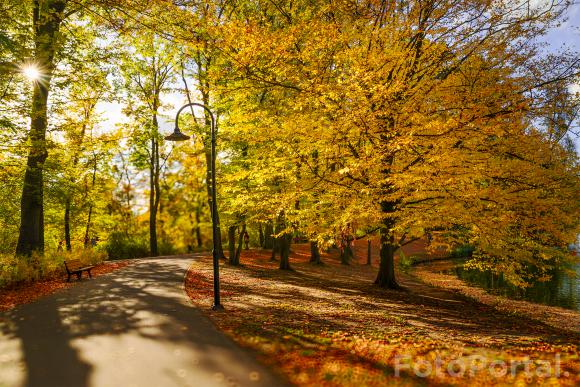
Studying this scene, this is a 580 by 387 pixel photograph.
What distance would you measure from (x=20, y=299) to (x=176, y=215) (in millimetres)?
31352

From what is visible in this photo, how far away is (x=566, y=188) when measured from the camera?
1183 centimetres

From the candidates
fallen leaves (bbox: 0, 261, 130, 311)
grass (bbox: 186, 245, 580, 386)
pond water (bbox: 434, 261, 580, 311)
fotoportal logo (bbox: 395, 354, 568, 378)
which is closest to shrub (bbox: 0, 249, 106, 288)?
fallen leaves (bbox: 0, 261, 130, 311)

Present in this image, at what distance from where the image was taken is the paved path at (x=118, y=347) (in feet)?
17.7

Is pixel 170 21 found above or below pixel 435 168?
above

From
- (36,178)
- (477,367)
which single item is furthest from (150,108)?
(477,367)

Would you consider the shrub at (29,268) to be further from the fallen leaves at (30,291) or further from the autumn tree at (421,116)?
the autumn tree at (421,116)

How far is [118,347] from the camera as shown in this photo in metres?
6.52

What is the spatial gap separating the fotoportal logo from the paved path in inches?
91.2

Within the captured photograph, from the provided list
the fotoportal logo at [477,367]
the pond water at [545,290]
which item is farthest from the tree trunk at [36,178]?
the pond water at [545,290]

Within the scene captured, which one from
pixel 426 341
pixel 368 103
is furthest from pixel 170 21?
pixel 426 341

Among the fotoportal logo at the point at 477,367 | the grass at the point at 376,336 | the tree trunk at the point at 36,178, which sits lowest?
the grass at the point at 376,336

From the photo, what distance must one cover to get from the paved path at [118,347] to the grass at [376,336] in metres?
0.64

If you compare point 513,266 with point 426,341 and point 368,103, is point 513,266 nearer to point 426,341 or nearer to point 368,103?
point 426,341

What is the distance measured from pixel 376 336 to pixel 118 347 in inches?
208
